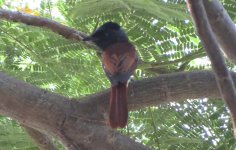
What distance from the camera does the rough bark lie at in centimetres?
239

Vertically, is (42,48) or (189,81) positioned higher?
(42,48)

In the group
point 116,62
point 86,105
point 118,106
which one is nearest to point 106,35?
point 116,62

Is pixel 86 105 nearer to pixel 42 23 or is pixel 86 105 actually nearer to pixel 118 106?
pixel 118 106

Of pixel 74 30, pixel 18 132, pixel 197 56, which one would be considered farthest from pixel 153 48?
pixel 18 132

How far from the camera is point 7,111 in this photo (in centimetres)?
241

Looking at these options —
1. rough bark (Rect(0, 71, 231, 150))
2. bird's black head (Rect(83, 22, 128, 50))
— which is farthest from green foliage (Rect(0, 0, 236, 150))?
rough bark (Rect(0, 71, 231, 150))

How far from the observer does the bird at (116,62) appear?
7.57 ft

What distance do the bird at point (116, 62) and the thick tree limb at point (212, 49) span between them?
69 centimetres

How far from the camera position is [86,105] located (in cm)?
251

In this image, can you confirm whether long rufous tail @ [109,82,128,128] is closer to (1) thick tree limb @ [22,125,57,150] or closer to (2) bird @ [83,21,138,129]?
(2) bird @ [83,21,138,129]

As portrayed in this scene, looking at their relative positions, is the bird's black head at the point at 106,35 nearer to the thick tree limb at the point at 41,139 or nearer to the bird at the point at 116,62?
the bird at the point at 116,62

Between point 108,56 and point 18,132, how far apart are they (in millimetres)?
640

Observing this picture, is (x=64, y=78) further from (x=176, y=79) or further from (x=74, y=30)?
(x=176, y=79)

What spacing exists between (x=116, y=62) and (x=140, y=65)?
16cm
